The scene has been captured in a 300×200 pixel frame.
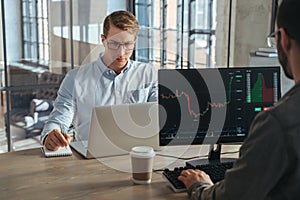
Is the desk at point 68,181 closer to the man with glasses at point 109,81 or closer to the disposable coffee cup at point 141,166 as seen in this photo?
the disposable coffee cup at point 141,166

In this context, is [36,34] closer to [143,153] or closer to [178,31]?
[178,31]

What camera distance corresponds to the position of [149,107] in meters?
2.06

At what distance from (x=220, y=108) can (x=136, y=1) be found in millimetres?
2668

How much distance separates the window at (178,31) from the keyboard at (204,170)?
2533 millimetres

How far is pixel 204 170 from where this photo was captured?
180cm

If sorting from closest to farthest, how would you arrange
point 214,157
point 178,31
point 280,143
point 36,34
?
1. point 280,143
2. point 214,157
3. point 36,34
4. point 178,31

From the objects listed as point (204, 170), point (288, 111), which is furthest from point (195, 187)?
point (288, 111)

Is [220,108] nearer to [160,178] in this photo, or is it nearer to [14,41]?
[160,178]

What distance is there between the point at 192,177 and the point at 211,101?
38 centimetres

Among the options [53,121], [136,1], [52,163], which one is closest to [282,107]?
[52,163]

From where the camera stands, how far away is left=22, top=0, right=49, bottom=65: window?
3975 millimetres

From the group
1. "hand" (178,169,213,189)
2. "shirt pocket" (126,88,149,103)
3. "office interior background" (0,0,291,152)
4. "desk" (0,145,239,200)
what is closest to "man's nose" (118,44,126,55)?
"shirt pocket" (126,88,149,103)

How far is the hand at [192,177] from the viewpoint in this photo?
1620 millimetres

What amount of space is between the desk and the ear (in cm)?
69
